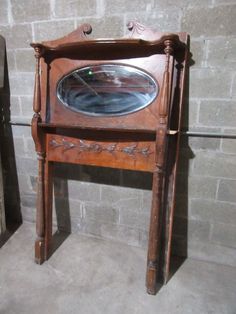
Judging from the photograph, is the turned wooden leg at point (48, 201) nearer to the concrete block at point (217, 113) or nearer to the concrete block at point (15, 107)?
the concrete block at point (15, 107)

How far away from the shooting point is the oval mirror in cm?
148

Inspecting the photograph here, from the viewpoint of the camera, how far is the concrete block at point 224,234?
1.71 meters

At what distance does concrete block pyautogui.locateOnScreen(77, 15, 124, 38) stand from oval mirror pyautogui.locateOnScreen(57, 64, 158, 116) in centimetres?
23

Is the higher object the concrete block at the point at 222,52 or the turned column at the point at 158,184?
the concrete block at the point at 222,52

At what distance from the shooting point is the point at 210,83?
4.91ft

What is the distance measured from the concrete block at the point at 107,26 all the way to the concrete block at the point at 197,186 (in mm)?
997

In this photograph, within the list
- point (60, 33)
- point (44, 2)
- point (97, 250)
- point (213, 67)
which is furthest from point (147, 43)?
point (97, 250)

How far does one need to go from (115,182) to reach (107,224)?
36 cm

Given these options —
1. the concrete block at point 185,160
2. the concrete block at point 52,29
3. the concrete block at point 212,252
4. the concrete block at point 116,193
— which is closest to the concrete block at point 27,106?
the concrete block at point 52,29

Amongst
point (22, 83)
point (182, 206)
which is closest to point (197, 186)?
point (182, 206)

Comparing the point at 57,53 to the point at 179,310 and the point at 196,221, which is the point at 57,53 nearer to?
the point at 196,221

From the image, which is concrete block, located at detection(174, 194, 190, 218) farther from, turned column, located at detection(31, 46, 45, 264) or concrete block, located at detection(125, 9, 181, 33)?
concrete block, located at detection(125, 9, 181, 33)

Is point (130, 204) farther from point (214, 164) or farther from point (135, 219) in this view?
point (214, 164)

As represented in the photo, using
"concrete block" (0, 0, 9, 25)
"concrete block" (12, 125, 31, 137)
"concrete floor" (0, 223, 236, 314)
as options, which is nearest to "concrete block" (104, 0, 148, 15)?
"concrete block" (0, 0, 9, 25)
